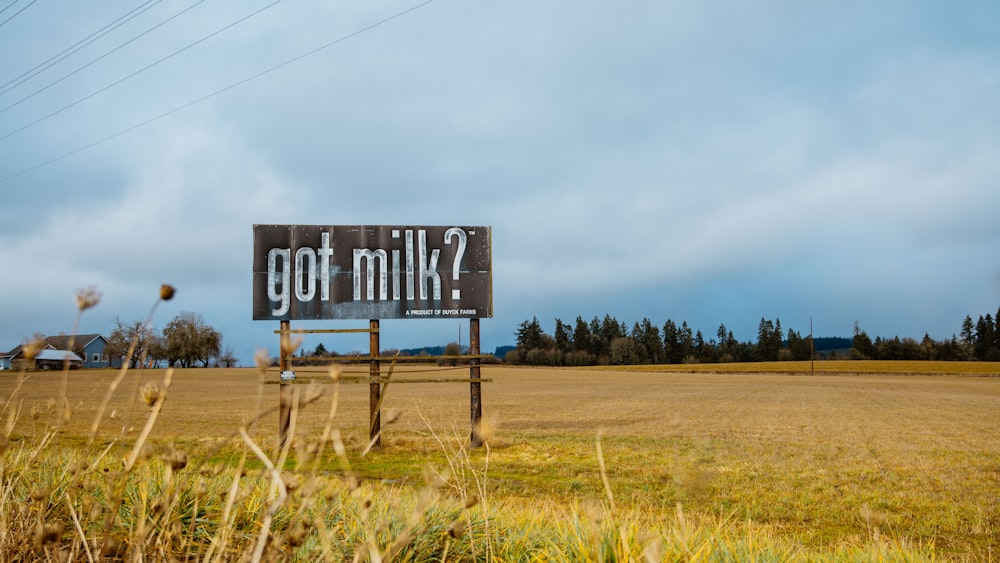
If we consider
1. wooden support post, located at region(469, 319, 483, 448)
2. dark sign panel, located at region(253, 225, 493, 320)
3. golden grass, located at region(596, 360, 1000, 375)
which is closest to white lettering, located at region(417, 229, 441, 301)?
dark sign panel, located at region(253, 225, 493, 320)

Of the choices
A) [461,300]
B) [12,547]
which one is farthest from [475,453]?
[12,547]

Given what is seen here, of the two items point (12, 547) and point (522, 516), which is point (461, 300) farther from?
point (12, 547)

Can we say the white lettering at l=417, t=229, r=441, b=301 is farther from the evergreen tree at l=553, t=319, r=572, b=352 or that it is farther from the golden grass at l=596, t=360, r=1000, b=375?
the evergreen tree at l=553, t=319, r=572, b=352

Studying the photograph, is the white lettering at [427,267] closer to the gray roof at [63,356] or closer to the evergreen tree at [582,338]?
the gray roof at [63,356]

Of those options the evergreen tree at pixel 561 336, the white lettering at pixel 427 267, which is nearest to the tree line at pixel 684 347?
the evergreen tree at pixel 561 336

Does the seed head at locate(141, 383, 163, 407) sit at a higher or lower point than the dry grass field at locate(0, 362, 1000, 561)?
higher

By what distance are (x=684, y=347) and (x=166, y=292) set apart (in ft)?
445

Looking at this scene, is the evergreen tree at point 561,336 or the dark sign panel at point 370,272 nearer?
the dark sign panel at point 370,272

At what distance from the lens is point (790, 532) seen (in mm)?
7352

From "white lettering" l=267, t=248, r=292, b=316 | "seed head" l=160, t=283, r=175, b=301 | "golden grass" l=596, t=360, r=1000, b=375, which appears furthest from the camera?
"golden grass" l=596, t=360, r=1000, b=375

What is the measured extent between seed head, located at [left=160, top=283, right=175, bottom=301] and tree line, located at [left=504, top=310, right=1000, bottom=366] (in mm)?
122005

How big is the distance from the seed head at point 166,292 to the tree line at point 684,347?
122005mm

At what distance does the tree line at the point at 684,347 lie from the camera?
113m

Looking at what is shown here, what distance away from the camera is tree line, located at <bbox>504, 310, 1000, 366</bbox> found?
11275 cm
